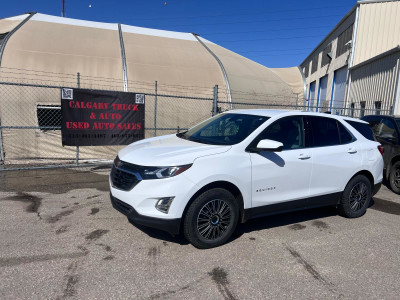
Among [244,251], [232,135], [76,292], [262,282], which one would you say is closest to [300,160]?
[232,135]

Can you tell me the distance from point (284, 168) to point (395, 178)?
173 inches

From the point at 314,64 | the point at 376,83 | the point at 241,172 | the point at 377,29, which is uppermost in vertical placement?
the point at 314,64

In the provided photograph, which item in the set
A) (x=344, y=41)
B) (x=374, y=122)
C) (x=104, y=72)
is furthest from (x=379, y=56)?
(x=104, y=72)

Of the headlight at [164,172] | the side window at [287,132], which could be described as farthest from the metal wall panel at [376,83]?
the headlight at [164,172]

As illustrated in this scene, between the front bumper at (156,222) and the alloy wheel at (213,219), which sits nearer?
the front bumper at (156,222)

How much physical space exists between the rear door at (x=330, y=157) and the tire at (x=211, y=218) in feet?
4.60

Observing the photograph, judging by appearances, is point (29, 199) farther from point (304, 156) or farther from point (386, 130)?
point (386, 130)

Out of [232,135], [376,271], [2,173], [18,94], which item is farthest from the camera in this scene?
[18,94]

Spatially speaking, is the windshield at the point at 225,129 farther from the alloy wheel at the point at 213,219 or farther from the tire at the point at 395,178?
the tire at the point at 395,178

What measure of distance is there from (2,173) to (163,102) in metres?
5.20

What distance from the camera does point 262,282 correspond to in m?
3.08

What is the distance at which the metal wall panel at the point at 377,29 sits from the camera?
53.8ft

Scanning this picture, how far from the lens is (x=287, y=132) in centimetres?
428

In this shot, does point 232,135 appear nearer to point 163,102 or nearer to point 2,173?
point 2,173
